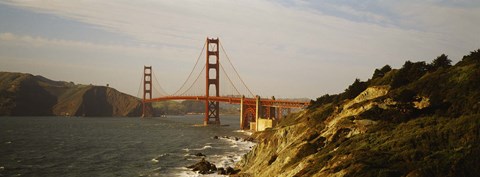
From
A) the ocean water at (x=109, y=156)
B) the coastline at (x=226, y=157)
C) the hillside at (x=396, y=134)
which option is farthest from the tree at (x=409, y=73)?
the ocean water at (x=109, y=156)

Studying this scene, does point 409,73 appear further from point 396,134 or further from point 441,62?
point 396,134

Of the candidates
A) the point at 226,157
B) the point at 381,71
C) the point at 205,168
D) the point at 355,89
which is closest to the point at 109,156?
the point at 226,157

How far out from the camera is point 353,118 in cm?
3166

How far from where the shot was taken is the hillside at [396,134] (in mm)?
19734

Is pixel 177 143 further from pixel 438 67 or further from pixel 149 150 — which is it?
pixel 438 67

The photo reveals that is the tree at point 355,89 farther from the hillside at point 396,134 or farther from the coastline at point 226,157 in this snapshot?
the coastline at point 226,157

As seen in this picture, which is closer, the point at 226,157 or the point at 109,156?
the point at 226,157

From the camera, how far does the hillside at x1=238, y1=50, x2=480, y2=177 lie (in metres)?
19.7

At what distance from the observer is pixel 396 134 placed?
25.0 meters

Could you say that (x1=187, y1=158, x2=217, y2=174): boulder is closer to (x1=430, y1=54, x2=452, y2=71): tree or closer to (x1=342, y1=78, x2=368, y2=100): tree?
(x1=342, y1=78, x2=368, y2=100): tree

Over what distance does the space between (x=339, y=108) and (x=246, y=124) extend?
68.4 metres

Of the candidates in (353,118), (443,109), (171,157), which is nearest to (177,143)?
(171,157)

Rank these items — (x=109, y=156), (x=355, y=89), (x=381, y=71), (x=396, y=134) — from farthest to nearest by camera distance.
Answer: (x=109, y=156)
(x=381, y=71)
(x=355, y=89)
(x=396, y=134)

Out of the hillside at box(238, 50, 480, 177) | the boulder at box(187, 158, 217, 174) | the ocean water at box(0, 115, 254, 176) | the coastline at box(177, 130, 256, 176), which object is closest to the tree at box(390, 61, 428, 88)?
the hillside at box(238, 50, 480, 177)
